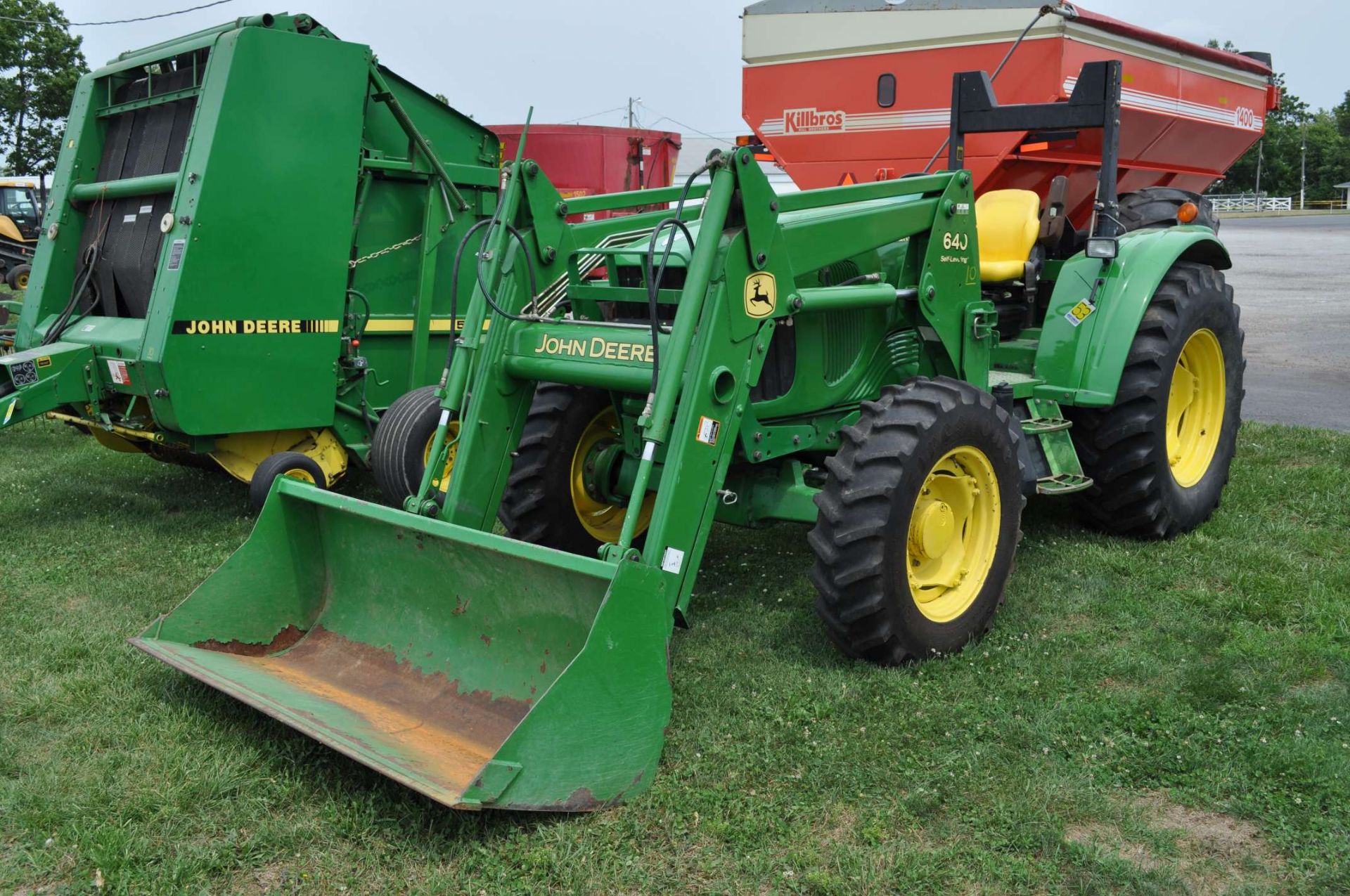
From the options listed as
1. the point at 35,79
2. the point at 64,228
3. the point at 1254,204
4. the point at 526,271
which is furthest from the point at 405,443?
the point at 1254,204

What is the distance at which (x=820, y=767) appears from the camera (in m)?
3.55

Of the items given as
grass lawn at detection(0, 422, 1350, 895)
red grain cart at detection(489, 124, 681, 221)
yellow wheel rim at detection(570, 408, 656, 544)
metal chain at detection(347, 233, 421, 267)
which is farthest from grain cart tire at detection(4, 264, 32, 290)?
yellow wheel rim at detection(570, 408, 656, 544)

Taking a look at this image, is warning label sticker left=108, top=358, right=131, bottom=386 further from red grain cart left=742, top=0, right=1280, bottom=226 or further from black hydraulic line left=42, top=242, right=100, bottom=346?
red grain cart left=742, top=0, right=1280, bottom=226

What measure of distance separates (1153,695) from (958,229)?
1.99 m

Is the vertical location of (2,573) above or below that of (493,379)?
below

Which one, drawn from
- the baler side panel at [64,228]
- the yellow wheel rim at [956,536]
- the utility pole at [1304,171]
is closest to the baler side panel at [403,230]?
the baler side panel at [64,228]

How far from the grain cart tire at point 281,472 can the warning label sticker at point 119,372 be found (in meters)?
0.78

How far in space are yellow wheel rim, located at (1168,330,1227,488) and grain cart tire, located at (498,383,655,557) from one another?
9.71 ft

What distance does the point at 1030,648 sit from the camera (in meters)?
4.45

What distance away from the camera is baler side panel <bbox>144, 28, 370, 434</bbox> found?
595 cm

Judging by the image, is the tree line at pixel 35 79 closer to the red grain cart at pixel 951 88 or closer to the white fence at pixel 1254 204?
the red grain cart at pixel 951 88

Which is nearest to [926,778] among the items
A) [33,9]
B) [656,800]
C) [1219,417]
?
[656,800]

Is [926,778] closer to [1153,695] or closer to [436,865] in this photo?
[1153,695]

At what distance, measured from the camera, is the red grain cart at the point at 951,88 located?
7.51 meters
